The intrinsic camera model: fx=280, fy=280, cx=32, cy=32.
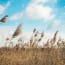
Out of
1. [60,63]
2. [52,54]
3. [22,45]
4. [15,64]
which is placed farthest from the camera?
[22,45]

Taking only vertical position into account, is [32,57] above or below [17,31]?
below

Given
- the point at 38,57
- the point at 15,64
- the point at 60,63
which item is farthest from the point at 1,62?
the point at 60,63

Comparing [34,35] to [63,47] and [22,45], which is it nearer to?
[22,45]

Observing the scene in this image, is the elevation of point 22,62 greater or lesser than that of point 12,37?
lesser

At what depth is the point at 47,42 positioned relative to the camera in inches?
368

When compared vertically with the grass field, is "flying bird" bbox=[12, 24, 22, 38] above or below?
above

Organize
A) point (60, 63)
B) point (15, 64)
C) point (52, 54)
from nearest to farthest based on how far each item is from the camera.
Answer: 1. point (60, 63)
2. point (15, 64)
3. point (52, 54)

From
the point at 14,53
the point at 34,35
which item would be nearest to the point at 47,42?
the point at 34,35

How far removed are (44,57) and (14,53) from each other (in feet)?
4.03

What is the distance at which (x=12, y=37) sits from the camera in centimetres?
818

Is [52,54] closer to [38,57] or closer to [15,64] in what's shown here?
[38,57]

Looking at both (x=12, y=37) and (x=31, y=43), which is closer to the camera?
(x=12, y=37)

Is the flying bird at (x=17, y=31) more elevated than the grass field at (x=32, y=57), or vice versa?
the flying bird at (x=17, y=31)

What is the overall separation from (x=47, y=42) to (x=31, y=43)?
592 mm
